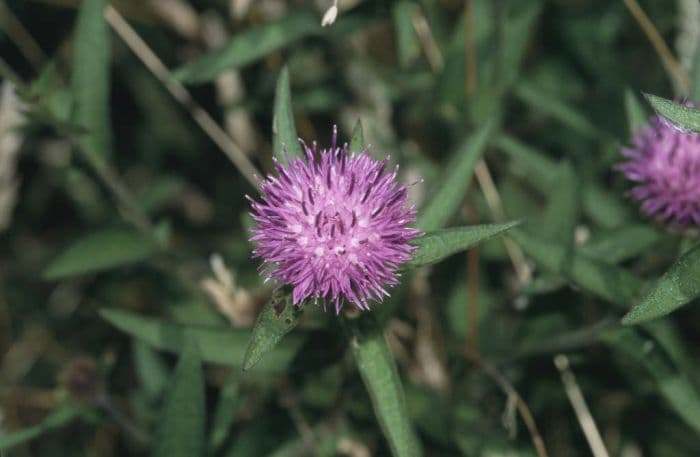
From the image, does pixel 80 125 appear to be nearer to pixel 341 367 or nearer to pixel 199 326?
pixel 199 326

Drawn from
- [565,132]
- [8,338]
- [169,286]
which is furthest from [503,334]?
[8,338]

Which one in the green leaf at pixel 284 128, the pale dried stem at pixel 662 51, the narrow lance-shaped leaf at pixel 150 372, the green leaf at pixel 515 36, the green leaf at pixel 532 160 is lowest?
the narrow lance-shaped leaf at pixel 150 372

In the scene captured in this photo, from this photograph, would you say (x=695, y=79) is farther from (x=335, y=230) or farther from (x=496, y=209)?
(x=335, y=230)

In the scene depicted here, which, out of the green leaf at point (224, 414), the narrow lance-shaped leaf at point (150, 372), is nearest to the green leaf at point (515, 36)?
the green leaf at point (224, 414)

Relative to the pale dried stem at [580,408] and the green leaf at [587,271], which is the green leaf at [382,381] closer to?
the green leaf at [587,271]

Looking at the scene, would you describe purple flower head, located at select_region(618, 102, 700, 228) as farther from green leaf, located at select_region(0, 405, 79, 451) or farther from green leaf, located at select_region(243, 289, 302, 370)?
green leaf, located at select_region(0, 405, 79, 451)

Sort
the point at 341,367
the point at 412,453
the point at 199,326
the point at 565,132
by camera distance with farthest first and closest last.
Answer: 1. the point at 565,132
2. the point at 341,367
3. the point at 199,326
4. the point at 412,453

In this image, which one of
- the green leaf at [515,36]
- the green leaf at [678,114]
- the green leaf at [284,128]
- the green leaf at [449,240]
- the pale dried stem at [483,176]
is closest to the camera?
the green leaf at [678,114]
